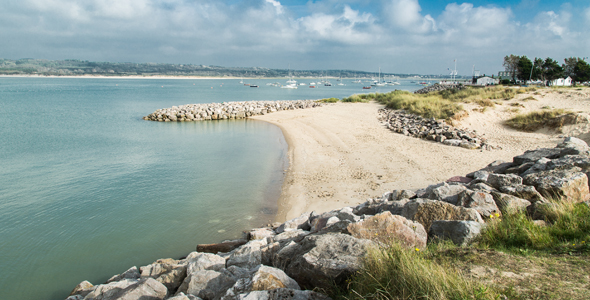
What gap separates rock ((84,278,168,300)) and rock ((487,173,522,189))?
7.07 meters

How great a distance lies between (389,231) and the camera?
469cm

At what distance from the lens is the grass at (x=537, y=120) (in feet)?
62.3

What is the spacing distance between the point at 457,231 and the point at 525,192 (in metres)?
2.78

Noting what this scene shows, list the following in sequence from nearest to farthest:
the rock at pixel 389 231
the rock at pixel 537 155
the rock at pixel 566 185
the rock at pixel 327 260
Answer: the rock at pixel 327 260
the rock at pixel 389 231
the rock at pixel 566 185
the rock at pixel 537 155

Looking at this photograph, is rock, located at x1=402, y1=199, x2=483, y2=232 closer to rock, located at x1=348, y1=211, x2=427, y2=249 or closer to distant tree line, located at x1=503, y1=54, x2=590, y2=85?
rock, located at x1=348, y1=211, x2=427, y2=249

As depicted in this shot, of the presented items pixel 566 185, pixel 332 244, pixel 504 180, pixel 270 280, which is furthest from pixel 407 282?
pixel 504 180

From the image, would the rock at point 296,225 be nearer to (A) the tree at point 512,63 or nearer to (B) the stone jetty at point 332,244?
(B) the stone jetty at point 332,244

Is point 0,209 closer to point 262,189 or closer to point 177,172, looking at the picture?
point 177,172

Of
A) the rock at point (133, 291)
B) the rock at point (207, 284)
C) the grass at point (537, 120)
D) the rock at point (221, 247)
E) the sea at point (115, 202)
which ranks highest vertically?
the grass at point (537, 120)

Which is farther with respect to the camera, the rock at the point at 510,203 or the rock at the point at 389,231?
the rock at the point at 510,203

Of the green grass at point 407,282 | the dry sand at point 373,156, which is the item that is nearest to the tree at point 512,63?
the dry sand at point 373,156

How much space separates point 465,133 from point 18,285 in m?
A: 19.4

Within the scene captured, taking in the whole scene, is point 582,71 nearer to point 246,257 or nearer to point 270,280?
point 246,257

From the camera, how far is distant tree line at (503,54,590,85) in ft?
183
